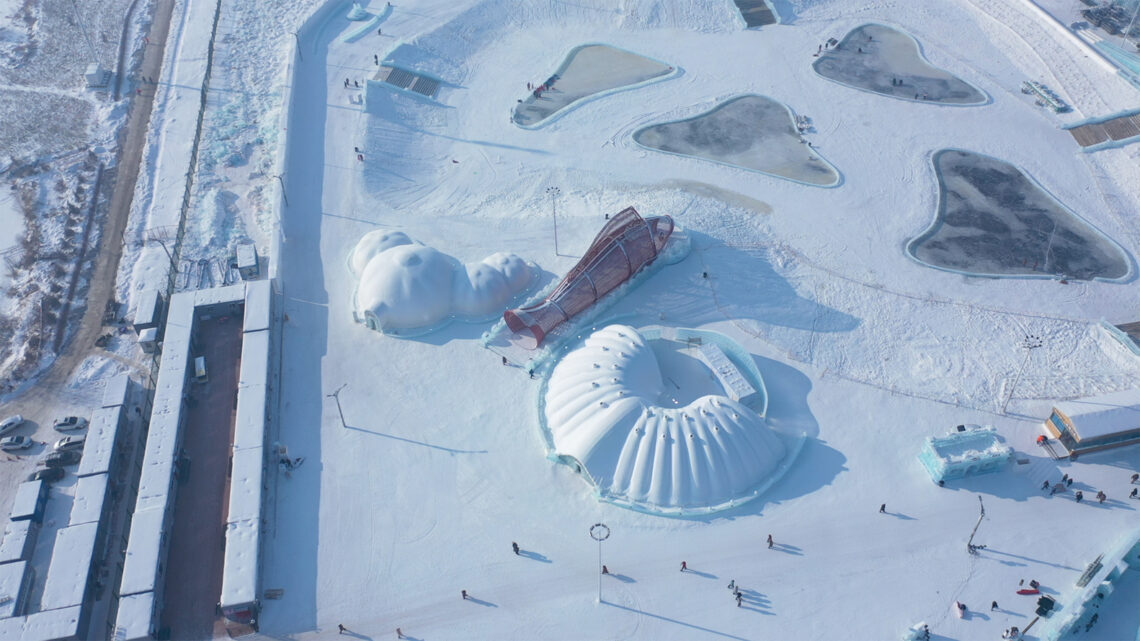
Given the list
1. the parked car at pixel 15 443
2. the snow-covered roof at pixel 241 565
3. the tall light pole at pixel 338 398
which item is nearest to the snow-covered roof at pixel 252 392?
the tall light pole at pixel 338 398

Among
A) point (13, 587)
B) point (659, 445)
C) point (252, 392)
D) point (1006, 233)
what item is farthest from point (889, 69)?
point (13, 587)

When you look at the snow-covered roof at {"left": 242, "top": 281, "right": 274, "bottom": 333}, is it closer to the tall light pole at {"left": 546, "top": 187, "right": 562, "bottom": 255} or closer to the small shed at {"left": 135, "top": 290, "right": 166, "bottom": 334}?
the small shed at {"left": 135, "top": 290, "right": 166, "bottom": 334}

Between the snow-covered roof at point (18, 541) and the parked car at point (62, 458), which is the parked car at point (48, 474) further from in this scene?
the snow-covered roof at point (18, 541)

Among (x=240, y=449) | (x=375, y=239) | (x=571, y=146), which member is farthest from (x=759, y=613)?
(x=571, y=146)

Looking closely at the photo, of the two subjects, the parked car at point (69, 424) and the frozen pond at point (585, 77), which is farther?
the frozen pond at point (585, 77)

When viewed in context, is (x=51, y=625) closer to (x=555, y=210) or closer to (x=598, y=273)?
(x=598, y=273)

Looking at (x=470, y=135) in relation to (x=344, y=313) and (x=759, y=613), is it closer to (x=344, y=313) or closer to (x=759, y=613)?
(x=344, y=313)
